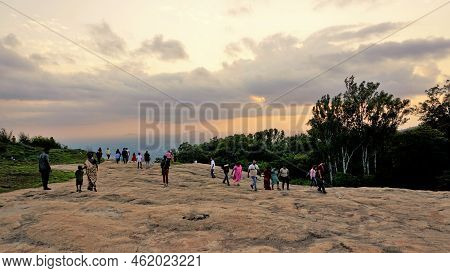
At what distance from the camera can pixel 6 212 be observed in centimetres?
1408

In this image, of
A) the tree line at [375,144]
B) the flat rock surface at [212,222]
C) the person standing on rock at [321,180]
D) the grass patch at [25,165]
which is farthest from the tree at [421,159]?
the grass patch at [25,165]

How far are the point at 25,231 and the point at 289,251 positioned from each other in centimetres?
831

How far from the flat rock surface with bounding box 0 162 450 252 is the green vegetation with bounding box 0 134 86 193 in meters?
3.62

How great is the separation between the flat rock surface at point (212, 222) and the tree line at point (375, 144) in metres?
27.1

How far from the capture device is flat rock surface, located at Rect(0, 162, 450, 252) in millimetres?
10211

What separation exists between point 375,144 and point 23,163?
44933 millimetres

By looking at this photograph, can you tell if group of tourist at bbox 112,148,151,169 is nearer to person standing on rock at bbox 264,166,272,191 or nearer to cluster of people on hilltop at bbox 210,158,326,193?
cluster of people on hilltop at bbox 210,158,326,193

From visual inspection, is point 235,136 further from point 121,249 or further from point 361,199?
point 121,249

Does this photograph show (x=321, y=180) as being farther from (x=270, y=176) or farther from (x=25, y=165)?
(x=25, y=165)

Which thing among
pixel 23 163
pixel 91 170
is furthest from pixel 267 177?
pixel 23 163

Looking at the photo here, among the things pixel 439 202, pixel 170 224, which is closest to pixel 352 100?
pixel 439 202

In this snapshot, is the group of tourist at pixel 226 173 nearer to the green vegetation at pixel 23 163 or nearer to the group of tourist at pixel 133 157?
the group of tourist at pixel 133 157

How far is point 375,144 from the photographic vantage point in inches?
2051

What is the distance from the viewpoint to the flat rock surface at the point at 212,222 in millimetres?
10211
